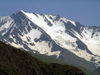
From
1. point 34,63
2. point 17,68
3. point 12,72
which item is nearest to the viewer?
point 12,72

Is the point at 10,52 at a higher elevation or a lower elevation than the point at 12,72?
higher

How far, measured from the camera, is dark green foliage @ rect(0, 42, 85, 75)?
162125 mm

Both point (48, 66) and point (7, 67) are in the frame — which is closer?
point (7, 67)

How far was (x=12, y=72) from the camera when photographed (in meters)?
157

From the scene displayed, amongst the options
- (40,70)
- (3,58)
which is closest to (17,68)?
(3,58)

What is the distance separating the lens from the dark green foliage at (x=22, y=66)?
162 meters

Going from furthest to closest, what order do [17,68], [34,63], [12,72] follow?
[34,63] → [17,68] → [12,72]

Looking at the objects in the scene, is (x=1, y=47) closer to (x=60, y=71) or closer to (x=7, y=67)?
(x=7, y=67)

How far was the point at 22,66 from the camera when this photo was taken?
6845 inches

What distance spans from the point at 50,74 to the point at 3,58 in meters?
28.8

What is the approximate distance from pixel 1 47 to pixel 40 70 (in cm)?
2382

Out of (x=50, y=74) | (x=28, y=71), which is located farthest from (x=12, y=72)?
(x=50, y=74)

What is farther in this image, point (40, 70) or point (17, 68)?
point (40, 70)

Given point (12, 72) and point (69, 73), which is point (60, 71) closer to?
point (69, 73)
